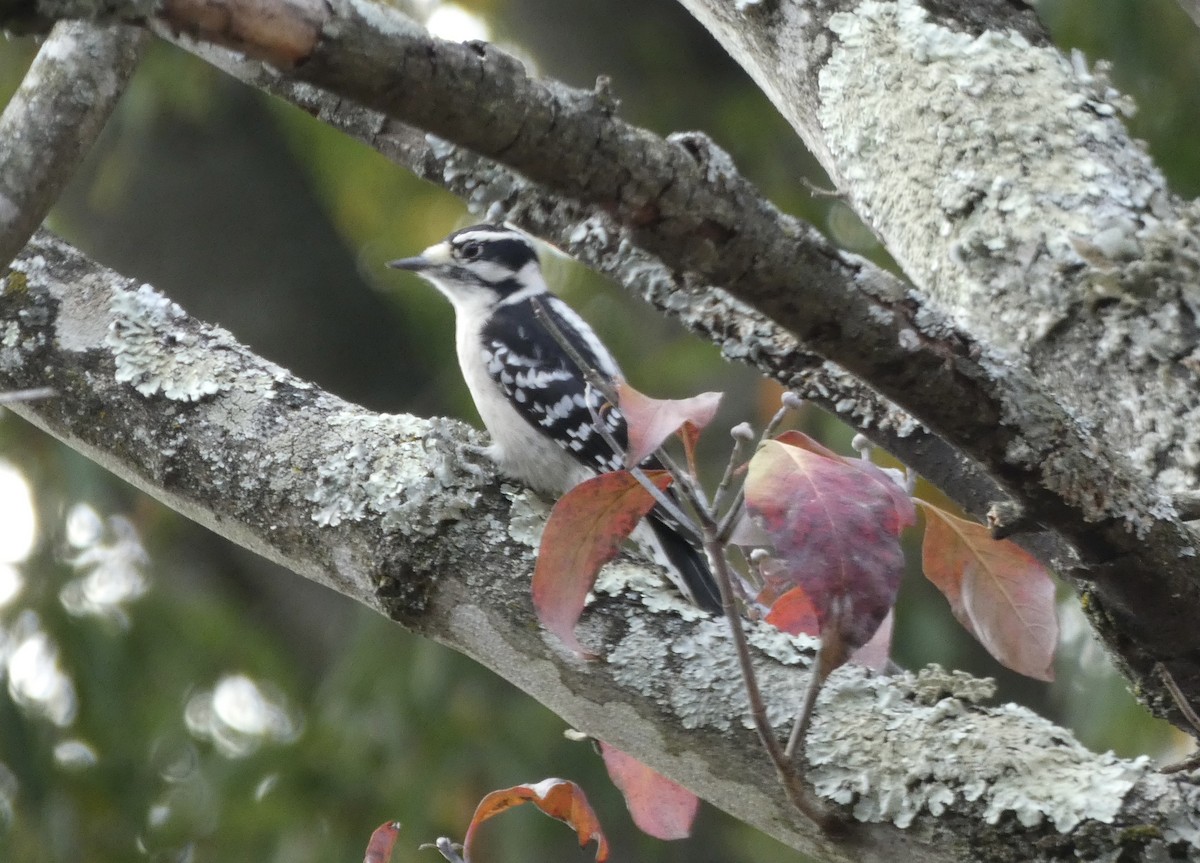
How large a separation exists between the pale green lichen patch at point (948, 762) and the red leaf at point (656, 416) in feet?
1.47

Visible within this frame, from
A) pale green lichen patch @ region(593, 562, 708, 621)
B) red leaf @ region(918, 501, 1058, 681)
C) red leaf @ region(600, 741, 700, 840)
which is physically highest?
red leaf @ region(918, 501, 1058, 681)

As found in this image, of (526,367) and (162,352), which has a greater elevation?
(162,352)

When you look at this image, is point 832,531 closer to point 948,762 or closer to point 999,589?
point 948,762

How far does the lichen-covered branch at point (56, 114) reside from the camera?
1650 millimetres

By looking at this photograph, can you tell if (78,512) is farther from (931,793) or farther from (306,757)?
(931,793)

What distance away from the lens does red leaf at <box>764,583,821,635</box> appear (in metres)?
1.91

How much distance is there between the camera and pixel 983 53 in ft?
7.29

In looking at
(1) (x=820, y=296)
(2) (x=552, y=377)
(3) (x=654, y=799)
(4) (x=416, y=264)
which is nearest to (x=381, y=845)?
(3) (x=654, y=799)

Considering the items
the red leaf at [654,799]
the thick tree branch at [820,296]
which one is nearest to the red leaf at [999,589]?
the thick tree branch at [820,296]

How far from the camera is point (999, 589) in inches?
70.5

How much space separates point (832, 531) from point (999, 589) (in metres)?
0.54

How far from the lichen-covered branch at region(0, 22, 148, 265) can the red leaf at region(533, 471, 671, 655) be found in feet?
2.44

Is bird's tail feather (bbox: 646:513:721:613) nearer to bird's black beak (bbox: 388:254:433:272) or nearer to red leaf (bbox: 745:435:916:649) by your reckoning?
bird's black beak (bbox: 388:254:433:272)

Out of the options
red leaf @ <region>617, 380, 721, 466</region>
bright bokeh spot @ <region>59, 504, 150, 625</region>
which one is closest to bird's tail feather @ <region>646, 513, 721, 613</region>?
red leaf @ <region>617, 380, 721, 466</region>
